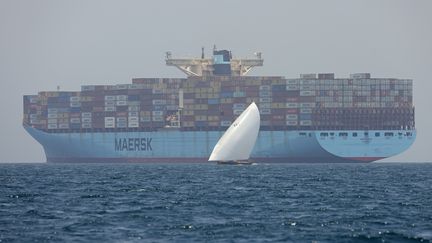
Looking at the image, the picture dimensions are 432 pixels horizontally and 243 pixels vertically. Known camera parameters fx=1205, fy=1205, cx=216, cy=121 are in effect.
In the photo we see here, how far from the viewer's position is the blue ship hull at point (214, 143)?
17125 centimetres

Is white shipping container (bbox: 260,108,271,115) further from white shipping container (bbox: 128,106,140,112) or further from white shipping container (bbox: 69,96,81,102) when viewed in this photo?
white shipping container (bbox: 69,96,81,102)

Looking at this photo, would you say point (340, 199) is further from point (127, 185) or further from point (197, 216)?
point (127, 185)

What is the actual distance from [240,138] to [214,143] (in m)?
46.2

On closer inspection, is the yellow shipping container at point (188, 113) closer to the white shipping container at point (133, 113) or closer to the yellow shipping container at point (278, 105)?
the white shipping container at point (133, 113)

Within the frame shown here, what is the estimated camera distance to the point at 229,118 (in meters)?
177

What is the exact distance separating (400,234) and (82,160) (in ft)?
478

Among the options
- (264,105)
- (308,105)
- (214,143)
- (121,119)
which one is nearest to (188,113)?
(214,143)

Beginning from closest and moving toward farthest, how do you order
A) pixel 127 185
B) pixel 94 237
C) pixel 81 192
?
pixel 94 237 → pixel 81 192 → pixel 127 185

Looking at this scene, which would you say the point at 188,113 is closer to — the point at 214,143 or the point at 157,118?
the point at 157,118

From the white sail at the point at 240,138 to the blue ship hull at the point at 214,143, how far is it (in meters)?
38.6

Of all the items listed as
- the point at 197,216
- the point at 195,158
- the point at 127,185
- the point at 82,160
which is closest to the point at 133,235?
the point at 197,216

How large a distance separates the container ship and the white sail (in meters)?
38.8

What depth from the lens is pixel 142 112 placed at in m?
184

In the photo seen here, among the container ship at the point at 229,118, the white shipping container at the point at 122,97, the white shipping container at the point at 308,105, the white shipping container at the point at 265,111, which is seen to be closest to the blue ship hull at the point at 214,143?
the container ship at the point at 229,118
